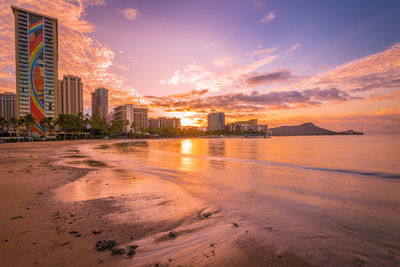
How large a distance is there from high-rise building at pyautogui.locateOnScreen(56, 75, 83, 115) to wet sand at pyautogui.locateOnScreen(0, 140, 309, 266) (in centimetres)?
23363

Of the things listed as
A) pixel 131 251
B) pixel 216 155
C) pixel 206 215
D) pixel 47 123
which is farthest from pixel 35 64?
pixel 131 251

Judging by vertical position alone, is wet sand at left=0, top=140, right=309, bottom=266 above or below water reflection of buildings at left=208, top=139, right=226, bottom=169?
above

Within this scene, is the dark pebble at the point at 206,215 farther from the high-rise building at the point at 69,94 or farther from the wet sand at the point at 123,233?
the high-rise building at the point at 69,94

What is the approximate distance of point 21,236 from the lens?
4.42m

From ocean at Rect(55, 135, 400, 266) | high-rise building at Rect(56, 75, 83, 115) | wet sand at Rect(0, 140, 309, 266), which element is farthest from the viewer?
high-rise building at Rect(56, 75, 83, 115)

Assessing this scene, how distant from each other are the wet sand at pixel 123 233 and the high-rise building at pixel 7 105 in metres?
270

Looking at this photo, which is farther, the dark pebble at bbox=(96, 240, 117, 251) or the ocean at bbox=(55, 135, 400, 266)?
the ocean at bbox=(55, 135, 400, 266)

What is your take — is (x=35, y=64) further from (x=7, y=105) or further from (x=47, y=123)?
(x=7, y=105)

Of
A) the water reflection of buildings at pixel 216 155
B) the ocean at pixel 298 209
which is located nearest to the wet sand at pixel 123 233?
the ocean at pixel 298 209

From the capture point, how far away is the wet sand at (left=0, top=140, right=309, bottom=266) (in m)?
3.74

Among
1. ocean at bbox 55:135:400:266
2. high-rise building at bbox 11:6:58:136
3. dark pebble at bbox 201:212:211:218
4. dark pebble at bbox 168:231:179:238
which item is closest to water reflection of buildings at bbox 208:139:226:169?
ocean at bbox 55:135:400:266

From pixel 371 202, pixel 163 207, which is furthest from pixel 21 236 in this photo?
pixel 371 202

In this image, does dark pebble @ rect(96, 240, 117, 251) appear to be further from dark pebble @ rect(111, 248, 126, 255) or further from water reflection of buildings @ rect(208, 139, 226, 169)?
water reflection of buildings @ rect(208, 139, 226, 169)

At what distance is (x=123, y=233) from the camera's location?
473 centimetres
